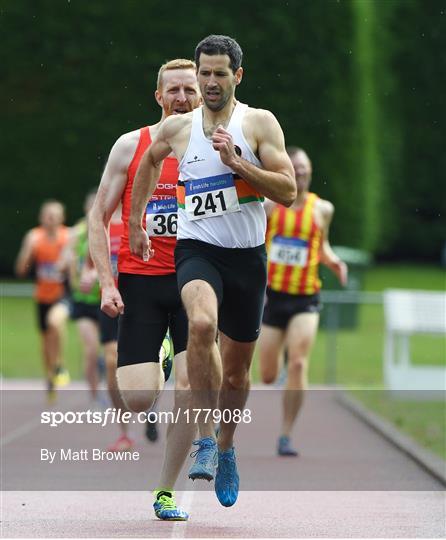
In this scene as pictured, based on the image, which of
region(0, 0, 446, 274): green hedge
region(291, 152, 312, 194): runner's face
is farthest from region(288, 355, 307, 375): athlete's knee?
region(0, 0, 446, 274): green hedge

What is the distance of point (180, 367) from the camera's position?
8.44 meters

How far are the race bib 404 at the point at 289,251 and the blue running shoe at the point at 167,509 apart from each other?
4497 mm

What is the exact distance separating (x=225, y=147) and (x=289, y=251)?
5103mm

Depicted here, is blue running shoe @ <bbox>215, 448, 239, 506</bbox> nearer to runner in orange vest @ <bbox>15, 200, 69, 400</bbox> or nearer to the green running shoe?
the green running shoe

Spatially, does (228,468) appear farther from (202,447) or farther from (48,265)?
(48,265)

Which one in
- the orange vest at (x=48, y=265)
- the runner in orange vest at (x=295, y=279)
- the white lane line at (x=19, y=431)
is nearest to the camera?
the runner in orange vest at (x=295, y=279)

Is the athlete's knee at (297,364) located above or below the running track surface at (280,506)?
above

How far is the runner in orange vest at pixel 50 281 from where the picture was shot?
1816cm

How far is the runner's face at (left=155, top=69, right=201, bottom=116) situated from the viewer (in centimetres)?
831

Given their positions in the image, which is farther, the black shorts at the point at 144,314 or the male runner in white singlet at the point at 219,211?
the black shorts at the point at 144,314

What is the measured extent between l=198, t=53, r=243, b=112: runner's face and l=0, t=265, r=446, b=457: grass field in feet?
23.5

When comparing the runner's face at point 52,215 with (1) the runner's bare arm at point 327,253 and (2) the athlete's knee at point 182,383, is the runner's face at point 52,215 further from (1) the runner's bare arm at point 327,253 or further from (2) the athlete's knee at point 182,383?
(2) the athlete's knee at point 182,383

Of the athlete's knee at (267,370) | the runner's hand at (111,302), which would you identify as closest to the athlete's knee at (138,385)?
the runner's hand at (111,302)

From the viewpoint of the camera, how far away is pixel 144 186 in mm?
8094
